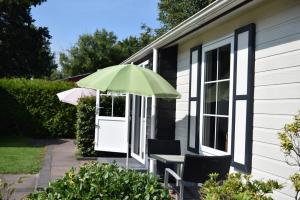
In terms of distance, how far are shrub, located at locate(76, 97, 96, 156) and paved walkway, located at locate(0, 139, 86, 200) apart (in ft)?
1.47

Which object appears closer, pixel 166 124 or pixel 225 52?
pixel 225 52

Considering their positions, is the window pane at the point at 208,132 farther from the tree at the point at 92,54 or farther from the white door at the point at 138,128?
the tree at the point at 92,54

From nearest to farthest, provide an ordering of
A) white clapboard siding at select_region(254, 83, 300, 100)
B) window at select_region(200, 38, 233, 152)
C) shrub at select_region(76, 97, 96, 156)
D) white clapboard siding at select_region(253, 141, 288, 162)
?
white clapboard siding at select_region(254, 83, 300, 100) < white clapboard siding at select_region(253, 141, 288, 162) < window at select_region(200, 38, 233, 152) < shrub at select_region(76, 97, 96, 156)

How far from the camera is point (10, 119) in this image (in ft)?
63.9

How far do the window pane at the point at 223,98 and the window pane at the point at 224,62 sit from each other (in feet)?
0.40

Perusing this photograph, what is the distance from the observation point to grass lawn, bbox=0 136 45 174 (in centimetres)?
1113

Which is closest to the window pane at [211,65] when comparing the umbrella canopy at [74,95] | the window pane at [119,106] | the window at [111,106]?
the window at [111,106]

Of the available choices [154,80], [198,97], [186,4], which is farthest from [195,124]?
[186,4]

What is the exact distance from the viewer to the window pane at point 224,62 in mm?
6836

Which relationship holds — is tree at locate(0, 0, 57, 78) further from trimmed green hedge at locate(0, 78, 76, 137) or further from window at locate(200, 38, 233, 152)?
window at locate(200, 38, 233, 152)

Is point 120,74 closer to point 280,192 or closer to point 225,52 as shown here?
point 225,52

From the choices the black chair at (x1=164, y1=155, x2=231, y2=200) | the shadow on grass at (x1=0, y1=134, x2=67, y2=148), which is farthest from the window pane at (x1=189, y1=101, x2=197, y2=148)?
the shadow on grass at (x1=0, y1=134, x2=67, y2=148)

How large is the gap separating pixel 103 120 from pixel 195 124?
5.50 meters

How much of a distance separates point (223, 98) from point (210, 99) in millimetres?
688
